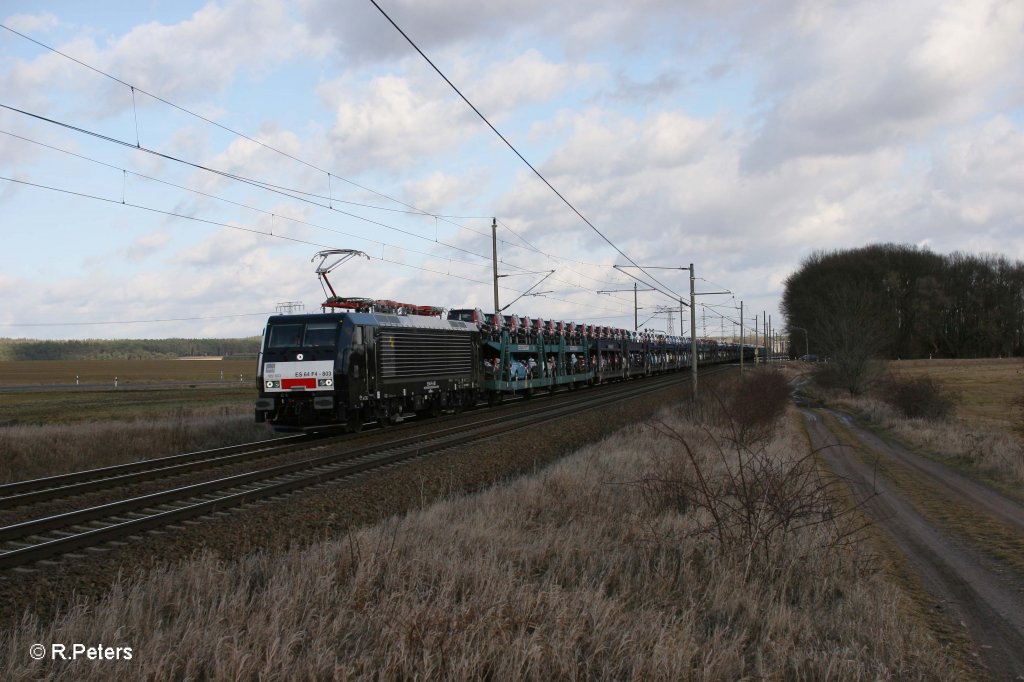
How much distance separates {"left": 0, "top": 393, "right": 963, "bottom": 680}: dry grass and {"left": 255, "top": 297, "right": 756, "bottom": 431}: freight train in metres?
11.3

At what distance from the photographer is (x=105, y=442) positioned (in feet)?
62.3

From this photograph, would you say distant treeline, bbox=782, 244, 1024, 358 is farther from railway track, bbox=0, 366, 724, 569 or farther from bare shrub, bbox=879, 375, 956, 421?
railway track, bbox=0, 366, 724, 569

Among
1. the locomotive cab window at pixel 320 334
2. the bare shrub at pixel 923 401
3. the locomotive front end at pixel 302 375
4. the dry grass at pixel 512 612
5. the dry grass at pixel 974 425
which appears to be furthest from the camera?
the bare shrub at pixel 923 401

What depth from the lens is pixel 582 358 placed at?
5022cm

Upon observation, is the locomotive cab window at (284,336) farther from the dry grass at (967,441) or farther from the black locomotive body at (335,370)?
the dry grass at (967,441)

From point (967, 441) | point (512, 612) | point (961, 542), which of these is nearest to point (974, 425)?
point (967, 441)

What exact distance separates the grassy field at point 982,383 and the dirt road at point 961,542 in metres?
19.7

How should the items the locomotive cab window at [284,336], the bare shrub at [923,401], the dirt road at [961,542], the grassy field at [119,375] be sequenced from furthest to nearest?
1. the grassy field at [119,375]
2. the bare shrub at [923,401]
3. the locomotive cab window at [284,336]
4. the dirt road at [961,542]

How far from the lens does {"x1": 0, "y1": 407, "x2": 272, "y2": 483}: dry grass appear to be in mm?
16828

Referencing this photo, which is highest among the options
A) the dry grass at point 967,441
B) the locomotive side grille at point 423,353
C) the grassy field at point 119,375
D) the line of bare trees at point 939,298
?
the line of bare trees at point 939,298

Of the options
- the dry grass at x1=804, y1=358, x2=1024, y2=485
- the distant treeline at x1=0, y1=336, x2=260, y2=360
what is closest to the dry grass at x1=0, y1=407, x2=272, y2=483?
the dry grass at x1=804, y1=358, x2=1024, y2=485

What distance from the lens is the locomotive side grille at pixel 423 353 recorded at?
75.6 feet

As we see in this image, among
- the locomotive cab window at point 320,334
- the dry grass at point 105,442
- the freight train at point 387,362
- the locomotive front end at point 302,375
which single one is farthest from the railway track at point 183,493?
the locomotive cab window at point 320,334

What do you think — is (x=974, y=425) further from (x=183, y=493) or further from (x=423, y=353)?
(x=183, y=493)
